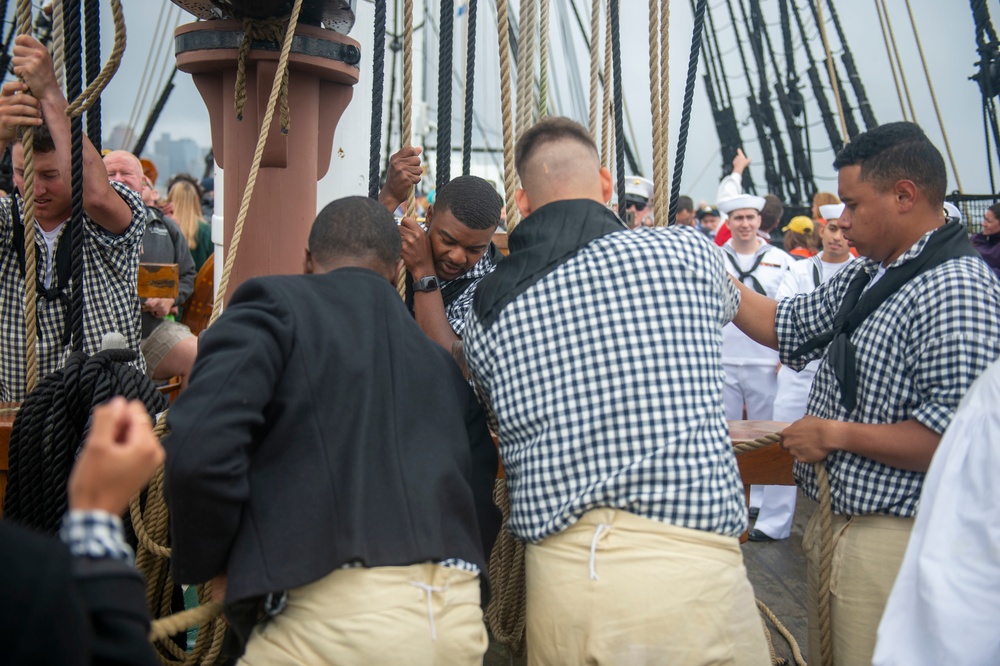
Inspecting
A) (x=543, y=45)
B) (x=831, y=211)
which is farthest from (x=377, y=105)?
(x=831, y=211)

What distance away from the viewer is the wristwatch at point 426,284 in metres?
2.70

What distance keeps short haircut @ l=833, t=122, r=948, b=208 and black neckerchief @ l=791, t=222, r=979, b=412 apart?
0.11 m

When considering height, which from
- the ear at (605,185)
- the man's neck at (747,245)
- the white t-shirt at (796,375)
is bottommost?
the white t-shirt at (796,375)

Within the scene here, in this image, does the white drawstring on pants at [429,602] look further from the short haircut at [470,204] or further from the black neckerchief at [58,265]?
the black neckerchief at [58,265]

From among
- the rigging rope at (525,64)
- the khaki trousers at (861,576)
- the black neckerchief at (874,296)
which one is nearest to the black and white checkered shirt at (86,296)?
the rigging rope at (525,64)

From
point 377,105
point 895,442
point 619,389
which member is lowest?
point 895,442

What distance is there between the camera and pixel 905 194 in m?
2.18

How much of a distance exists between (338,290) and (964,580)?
1273mm

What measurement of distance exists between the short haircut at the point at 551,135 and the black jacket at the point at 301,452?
58 cm

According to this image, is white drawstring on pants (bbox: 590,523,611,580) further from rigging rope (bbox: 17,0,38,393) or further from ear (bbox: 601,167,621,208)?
rigging rope (bbox: 17,0,38,393)

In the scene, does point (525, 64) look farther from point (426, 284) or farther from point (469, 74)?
point (426, 284)

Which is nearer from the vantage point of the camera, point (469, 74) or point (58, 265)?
point (58, 265)

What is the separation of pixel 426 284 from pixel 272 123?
0.65 m

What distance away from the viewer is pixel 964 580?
1644 millimetres
